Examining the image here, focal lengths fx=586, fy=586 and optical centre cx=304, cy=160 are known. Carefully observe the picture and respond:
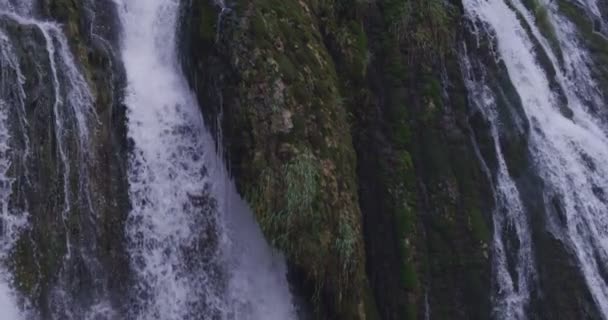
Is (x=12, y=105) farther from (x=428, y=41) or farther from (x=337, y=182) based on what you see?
(x=428, y=41)

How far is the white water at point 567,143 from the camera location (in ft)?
36.0

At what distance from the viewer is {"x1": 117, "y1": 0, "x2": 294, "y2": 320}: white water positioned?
834 centimetres

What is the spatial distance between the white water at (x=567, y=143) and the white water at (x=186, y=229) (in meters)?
5.80

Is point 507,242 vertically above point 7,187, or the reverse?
point 507,242

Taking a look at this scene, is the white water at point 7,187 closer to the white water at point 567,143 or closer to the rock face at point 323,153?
the rock face at point 323,153

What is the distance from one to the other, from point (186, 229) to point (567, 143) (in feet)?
26.4

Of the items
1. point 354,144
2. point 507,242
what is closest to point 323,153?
point 354,144

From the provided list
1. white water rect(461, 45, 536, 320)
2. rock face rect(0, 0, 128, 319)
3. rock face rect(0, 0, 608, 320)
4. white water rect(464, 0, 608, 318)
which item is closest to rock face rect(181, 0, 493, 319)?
rock face rect(0, 0, 608, 320)

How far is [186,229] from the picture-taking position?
8711 mm

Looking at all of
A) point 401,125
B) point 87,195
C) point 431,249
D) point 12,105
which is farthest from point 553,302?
point 12,105

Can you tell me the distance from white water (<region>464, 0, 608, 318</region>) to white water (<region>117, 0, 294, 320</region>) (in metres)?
5.80

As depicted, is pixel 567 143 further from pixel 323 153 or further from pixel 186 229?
pixel 186 229

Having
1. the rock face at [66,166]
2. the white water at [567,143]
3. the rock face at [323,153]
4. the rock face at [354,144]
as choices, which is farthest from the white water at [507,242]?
the rock face at [66,166]

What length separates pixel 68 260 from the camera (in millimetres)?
7793
